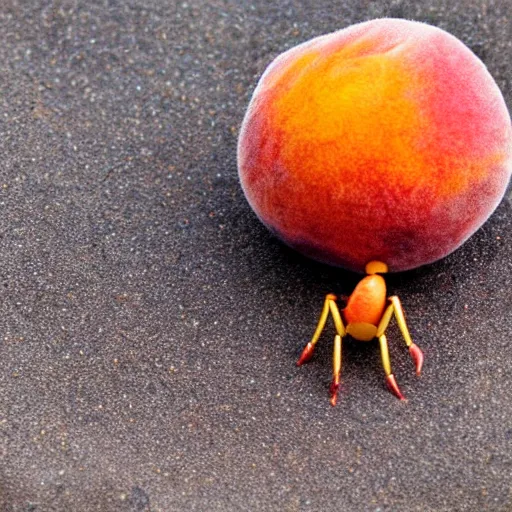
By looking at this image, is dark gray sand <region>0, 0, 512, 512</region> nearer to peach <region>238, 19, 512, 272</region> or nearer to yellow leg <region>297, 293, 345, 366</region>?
yellow leg <region>297, 293, 345, 366</region>

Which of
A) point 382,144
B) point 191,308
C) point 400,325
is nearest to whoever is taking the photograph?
point 382,144

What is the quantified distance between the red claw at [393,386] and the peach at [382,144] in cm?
15

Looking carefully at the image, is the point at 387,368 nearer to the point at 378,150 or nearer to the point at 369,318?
the point at 369,318

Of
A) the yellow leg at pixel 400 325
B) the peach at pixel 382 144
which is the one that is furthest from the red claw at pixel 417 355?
the peach at pixel 382 144

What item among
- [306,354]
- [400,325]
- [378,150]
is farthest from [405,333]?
[378,150]

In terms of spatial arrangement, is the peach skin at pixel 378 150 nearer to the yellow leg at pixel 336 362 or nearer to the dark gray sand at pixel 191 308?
the yellow leg at pixel 336 362

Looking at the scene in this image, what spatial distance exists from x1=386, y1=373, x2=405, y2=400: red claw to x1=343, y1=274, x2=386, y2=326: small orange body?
0.08 m

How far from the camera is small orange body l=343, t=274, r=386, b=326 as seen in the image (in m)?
0.90

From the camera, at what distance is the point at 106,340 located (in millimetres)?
1009

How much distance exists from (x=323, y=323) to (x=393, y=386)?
0.41 ft

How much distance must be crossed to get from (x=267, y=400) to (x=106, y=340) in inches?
9.4

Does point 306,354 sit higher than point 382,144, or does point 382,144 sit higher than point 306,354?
point 382,144

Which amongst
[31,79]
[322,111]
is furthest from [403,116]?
[31,79]

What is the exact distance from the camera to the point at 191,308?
40.3 inches
